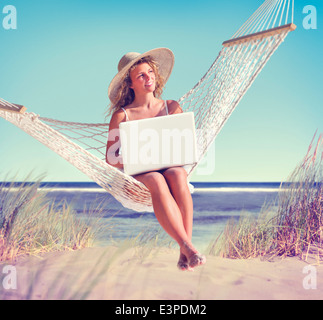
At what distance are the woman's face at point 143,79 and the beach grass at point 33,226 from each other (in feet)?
3.67

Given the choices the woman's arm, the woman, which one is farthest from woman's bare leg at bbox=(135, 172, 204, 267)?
the woman's arm

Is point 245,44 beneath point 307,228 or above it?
above

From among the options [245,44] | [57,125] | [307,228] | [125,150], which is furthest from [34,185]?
[307,228]

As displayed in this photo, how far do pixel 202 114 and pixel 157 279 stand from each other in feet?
3.31

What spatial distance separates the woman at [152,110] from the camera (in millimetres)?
1643

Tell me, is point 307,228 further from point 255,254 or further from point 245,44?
point 245,44

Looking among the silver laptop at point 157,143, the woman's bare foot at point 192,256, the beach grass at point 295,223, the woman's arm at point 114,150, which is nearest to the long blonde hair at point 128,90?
the woman's arm at point 114,150

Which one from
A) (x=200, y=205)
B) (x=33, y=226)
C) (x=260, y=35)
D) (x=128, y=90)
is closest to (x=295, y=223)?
(x=260, y=35)

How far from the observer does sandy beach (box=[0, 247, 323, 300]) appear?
2.24 meters

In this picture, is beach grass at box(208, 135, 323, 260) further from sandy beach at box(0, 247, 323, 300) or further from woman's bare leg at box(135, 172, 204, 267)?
woman's bare leg at box(135, 172, 204, 267)

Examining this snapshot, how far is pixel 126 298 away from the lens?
7.42 ft

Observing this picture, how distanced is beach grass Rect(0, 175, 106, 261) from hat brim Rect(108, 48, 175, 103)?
1.01m

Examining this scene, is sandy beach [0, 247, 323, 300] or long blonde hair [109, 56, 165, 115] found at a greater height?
long blonde hair [109, 56, 165, 115]

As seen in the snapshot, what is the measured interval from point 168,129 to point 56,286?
1151 millimetres
